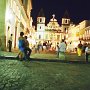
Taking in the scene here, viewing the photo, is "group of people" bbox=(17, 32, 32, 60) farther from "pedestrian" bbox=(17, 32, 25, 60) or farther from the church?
the church

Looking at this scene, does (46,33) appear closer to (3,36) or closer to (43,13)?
(43,13)

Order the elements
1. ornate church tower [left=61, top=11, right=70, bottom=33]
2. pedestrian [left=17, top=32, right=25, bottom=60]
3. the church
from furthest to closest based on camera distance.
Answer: ornate church tower [left=61, top=11, right=70, bottom=33] → the church → pedestrian [left=17, top=32, right=25, bottom=60]

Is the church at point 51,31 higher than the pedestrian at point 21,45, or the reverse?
the church at point 51,31

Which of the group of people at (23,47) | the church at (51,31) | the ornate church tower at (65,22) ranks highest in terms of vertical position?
the ornate church tower at (65,22)

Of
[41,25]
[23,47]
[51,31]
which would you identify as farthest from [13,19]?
[41,25]

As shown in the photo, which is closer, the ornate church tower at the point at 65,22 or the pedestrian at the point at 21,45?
the pedestrian at the point at 21,45

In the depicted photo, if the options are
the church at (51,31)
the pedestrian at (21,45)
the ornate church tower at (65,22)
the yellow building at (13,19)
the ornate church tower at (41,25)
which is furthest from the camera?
the ornate church tower at (65,22)

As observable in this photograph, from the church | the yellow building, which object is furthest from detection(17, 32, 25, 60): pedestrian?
the church

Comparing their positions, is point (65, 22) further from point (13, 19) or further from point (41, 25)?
point (13, 19)

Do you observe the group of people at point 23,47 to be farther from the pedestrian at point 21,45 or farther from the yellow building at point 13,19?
the yellow building at point 13,19

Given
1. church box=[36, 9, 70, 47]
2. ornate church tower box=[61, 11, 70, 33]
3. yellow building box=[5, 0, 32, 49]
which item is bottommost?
yellow building box=[5, 0, 32, 49]

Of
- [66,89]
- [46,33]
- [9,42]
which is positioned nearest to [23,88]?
[66,89]

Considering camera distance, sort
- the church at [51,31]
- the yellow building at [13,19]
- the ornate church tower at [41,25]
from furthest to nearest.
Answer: the church at [51,31], the ornate church tower at [41,25], the yellow building at [13,19]

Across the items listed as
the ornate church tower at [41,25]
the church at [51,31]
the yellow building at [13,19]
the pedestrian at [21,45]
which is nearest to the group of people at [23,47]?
the pedestrian at [21,45]
